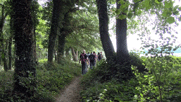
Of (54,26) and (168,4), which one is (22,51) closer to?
(168,4)

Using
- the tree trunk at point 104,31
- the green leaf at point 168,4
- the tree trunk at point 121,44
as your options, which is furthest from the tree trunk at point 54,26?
the green leaf at point 168,4

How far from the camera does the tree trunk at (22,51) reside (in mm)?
4617

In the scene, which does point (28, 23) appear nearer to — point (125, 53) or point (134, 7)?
point (134, 7)

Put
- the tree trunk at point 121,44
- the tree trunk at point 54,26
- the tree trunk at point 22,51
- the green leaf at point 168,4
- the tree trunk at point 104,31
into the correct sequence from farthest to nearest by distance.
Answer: the tree trunk at point 54,26
the tree trunk at point 104,31
the tree trunk at point 121,44
the tree trunk at point 22,51
the green leaf at point 168,4

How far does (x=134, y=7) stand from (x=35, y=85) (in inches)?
183

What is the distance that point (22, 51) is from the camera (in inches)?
184

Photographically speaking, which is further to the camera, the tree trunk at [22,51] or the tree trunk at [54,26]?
the tree trunk at [54,26]

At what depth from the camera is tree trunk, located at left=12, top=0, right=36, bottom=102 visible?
4617 mm

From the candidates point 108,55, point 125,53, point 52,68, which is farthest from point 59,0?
point 125,53

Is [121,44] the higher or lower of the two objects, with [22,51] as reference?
higher

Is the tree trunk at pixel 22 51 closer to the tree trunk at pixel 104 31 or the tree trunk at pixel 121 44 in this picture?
the tree trunk at pixel 104 31

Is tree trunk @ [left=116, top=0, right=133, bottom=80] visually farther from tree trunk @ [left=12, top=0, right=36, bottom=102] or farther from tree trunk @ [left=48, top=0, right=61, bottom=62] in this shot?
tree trunk @ [left=48, top=0, right=61, bottom=62]

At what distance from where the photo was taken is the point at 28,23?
15.8ft

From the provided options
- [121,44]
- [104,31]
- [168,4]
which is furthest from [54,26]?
[168,4]
